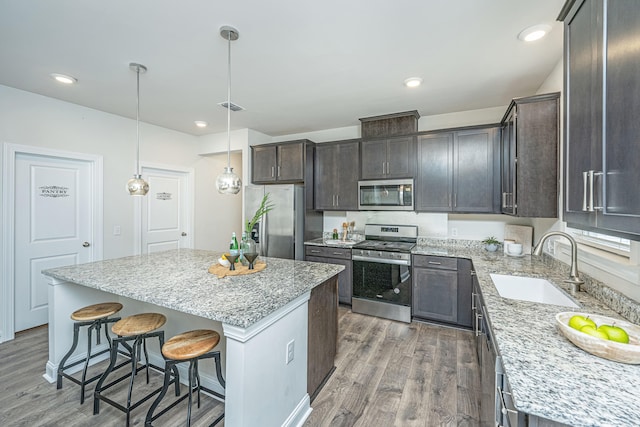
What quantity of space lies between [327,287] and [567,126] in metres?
1.76

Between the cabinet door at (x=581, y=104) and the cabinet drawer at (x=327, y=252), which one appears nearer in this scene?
the cabinet door at (x=581, y=104)

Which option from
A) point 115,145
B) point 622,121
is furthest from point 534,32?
point 115,145

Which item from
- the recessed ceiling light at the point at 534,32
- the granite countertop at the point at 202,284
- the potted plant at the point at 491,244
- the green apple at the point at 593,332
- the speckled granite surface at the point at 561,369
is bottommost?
the speckled granite surface at the point at 561,369

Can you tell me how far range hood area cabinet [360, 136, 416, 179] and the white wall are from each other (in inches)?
111

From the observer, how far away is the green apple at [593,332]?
3.31 ft

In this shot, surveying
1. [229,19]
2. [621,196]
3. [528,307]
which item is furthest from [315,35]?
[528,307]

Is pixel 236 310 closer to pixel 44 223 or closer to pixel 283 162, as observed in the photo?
pixel 283 162

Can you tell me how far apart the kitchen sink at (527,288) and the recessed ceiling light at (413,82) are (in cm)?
193

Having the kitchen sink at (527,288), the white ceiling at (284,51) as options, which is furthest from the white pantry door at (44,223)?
the kitchen sink at (527,288)

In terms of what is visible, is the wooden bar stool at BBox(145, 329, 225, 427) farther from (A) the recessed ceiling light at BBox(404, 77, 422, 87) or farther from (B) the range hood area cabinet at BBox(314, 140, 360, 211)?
(A) the recessed ceiling light at BBox(404, 77, 422, 87)

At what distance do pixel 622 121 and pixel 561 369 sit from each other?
853 millimetres

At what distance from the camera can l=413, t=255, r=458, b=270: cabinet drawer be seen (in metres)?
3.07

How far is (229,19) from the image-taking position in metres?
1.83

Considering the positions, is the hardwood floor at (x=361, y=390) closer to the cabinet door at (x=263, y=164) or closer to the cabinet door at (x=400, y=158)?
the cabinet door at (x=400, y=158)
